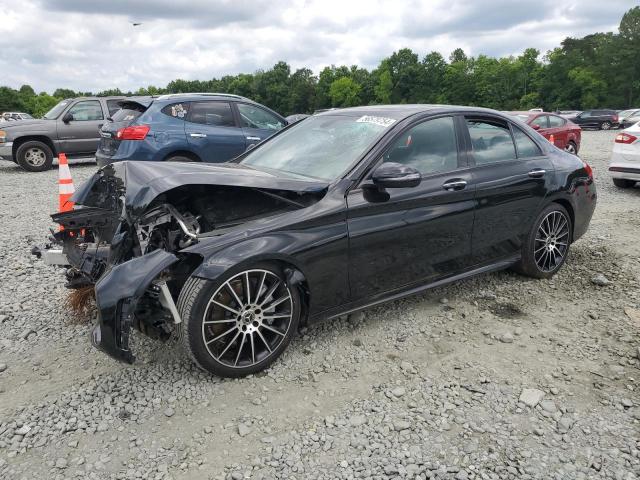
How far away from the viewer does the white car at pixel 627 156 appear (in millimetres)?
8992

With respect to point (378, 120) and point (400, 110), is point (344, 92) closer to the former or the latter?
point (400, 110)

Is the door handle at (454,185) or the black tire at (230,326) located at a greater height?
the door handle at (454,185)

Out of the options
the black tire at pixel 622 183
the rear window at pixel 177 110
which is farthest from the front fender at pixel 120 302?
the black tire at pixel 622 183

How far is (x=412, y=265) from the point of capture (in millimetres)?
3711

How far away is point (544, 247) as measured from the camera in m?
4.69

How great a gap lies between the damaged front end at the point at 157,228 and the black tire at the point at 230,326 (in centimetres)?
12

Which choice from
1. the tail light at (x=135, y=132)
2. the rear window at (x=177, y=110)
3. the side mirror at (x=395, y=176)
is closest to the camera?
the side mirror at (x=395, y=176)

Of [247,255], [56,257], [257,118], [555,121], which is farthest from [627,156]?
[56,257]

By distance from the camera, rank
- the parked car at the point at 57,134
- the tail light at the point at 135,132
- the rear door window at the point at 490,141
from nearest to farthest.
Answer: the rear door window at the point at 490,141 → the tail light at the point at 135,132 → the parked car at the point at 57,134

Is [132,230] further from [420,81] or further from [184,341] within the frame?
[420,81]

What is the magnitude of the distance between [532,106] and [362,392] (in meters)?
70.3

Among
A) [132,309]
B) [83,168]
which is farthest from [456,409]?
[83,168]

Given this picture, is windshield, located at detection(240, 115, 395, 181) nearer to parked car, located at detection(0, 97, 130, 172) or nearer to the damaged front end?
the damaged front end

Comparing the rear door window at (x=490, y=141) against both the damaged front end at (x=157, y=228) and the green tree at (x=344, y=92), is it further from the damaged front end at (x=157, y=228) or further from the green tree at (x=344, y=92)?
the green tree at (x=344, y=92)
